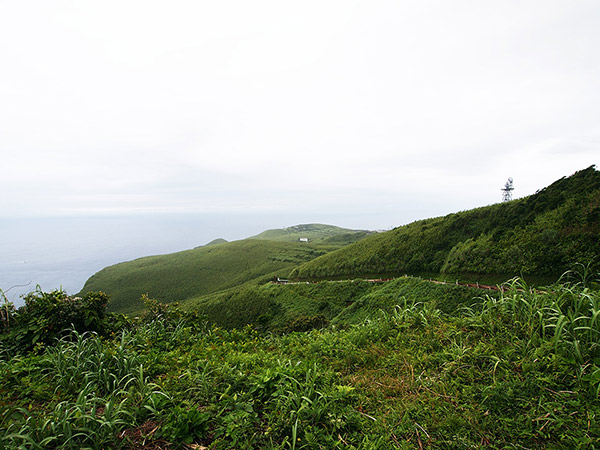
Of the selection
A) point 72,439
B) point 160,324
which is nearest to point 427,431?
point 72,439

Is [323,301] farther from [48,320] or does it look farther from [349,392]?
[349,392]

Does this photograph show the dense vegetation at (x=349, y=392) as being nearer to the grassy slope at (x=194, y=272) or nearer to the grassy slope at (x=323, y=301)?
the grassy slope at (x=323, y=301)

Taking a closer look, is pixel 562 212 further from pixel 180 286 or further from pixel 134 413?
pixel 180 286

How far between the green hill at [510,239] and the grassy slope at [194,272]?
3726cm

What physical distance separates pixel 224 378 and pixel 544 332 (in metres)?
4.74

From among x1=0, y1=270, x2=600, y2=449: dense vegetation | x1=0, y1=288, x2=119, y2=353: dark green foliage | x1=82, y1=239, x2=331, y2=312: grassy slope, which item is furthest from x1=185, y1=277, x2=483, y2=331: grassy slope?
x1=82, y1=239, x2=331, y2=312: grassy slope

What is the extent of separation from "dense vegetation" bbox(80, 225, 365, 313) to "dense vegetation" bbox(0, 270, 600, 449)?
54173mm

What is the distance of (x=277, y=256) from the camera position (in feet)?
273

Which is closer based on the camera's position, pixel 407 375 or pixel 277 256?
pixel 407 375

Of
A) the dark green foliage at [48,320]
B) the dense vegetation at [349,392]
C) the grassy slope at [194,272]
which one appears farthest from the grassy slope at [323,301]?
the grassy slope at [194,272]

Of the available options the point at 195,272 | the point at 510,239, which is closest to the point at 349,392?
the point at 510,239

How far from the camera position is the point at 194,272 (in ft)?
255

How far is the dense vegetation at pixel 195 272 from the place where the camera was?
66.9 m

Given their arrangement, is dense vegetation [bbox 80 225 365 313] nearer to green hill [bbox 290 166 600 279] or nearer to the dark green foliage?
green hill [bbox 290 166 600 279]
